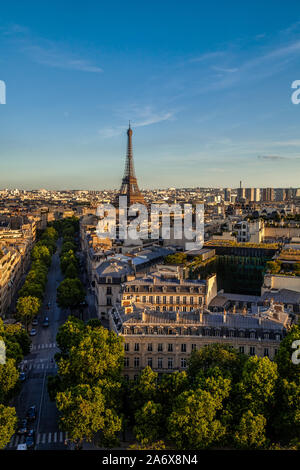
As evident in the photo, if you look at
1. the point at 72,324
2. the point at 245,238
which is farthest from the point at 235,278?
the point at 72,324

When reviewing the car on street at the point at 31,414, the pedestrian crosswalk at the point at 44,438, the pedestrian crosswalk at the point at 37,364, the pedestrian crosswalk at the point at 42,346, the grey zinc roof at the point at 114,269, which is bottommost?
the pedestrian crosswalk at the point at 44,438

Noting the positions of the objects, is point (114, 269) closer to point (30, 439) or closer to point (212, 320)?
point (212, 320)

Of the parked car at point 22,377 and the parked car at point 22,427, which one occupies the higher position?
the parked car at point 22,377

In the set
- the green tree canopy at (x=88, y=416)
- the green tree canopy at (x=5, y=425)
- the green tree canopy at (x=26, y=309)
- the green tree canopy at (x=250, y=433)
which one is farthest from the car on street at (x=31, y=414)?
the green tree canopy at (x=250, y=433)

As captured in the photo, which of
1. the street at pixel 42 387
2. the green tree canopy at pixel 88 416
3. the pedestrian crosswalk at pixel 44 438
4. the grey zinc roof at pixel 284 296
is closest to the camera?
the green tree canopy at pixel 88 416

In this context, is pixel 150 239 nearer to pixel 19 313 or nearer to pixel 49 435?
pixel 19 313

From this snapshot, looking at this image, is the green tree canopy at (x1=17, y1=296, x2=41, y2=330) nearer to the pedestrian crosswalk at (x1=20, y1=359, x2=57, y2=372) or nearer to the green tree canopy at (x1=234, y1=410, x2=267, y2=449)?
the pedestrian crosswalk at (x1=20, y1=359, x2=57, y2=372)

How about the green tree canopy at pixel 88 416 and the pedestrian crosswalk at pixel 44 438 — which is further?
the pedestrian crosswalk at pixel 44 438

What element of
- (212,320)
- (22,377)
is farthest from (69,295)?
(212,320)

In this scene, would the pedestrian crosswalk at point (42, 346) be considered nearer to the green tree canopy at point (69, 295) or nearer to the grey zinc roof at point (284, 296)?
the green tree canopy at point (69, 295)
